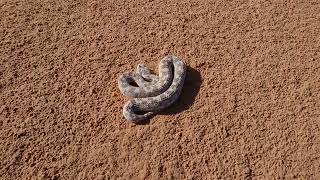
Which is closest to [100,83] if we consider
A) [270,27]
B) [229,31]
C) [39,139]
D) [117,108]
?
[117,108]

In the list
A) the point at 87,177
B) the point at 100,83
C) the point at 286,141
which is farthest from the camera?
the point at 100,83

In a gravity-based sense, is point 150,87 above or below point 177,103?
above

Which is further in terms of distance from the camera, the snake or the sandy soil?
the snake

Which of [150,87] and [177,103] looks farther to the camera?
[150,87]

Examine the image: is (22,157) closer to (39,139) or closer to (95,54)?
(39,139)

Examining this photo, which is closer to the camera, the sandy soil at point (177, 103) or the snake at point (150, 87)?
the sandy soil at point (177, 103)
